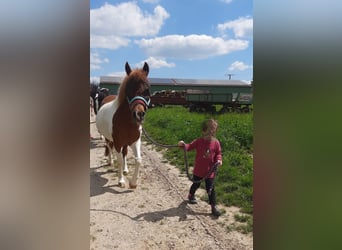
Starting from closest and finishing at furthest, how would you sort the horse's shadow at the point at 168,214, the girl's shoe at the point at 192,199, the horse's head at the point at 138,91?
the horse's shadow at the point at 168,214 → the horse's head at the point at 138,91 → the girl's shoe at the point at 192,199

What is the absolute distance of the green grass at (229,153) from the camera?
3.50 meters

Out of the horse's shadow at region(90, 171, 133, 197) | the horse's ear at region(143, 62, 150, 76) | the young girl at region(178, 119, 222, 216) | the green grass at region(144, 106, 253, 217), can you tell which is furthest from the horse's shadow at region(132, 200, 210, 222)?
the horse's ear at region(143, 62, 150, 76)

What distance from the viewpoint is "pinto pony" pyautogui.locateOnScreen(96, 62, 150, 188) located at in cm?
302

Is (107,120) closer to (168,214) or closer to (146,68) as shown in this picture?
(146,68)

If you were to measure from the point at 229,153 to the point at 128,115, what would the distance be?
2395 millimetres

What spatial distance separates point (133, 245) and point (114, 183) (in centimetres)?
188

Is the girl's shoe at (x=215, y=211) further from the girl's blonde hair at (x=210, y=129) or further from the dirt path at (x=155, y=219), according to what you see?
the girl's blonde hair at (x=210, y=129)

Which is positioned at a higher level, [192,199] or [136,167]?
[136,167]

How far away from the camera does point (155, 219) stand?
2.87 m

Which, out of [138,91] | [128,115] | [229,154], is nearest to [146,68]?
[138,91]

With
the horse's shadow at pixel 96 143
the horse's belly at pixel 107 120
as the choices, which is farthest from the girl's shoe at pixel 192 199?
the horse's shadow at pixel 96 143
